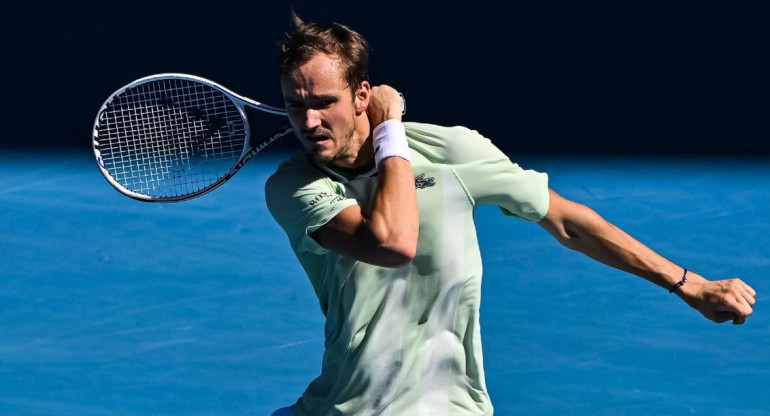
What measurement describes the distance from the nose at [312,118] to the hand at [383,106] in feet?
0.55

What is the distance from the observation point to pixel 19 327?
5082mm

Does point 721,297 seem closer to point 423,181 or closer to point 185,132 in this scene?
point 423,181

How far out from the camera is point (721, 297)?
3324 millimetres

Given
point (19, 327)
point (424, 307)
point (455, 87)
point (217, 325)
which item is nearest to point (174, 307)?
point (217, 325)

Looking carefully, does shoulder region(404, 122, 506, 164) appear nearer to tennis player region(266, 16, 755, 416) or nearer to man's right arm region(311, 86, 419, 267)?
tennis player region(266, 16, 755, 416)

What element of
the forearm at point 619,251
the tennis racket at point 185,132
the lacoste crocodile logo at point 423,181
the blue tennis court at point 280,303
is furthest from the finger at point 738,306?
the blue tennis court at point 280,303

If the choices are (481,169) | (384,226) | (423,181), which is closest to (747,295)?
(481,169)

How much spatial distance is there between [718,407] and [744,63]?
1.20 meters

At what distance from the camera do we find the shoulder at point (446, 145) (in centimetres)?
333

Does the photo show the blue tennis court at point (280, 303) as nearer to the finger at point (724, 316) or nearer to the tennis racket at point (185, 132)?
the tennis racket at point (185, 132)

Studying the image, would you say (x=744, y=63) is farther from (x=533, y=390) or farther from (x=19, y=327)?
(x=19, y=327)

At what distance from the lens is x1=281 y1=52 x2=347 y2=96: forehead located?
10.3ft

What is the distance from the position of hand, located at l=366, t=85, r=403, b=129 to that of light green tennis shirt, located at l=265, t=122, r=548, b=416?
0.10 metres

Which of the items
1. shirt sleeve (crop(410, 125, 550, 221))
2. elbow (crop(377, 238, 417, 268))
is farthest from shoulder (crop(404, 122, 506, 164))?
elbow (crop(377, 238, 417, 268))
